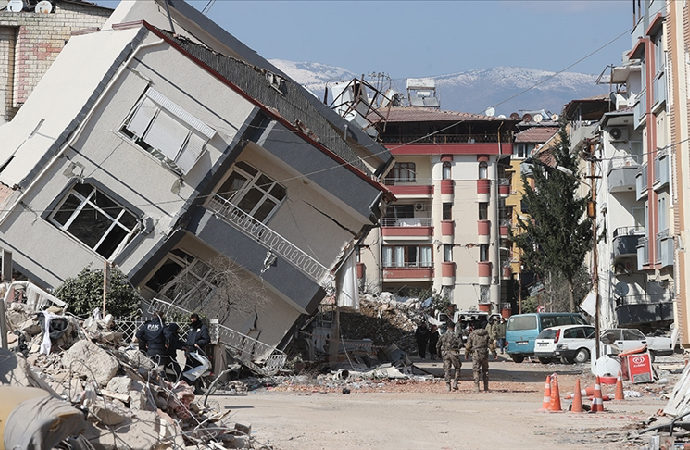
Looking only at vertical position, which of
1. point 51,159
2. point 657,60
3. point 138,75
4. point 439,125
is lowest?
point 51,159

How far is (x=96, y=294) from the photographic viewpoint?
2853 cm

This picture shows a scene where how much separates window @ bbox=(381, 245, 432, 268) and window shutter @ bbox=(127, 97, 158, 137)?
50824mm

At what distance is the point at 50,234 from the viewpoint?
2966 cm

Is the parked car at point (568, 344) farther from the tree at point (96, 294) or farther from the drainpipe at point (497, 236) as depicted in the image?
the drainpipe at point (497, 236)

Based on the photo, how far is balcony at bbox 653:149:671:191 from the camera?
40062 millimetres

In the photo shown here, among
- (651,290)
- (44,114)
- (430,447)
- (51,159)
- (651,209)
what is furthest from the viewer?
(651,290)

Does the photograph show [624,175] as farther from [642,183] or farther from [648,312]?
[648,312]

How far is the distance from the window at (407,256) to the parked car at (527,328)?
112ft

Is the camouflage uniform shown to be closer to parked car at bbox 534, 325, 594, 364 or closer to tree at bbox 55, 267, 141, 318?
tree at bbox 55, 267, 141, 318

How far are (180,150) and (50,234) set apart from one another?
396 centimetres

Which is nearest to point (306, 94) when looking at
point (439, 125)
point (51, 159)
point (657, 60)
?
point (51, 159)

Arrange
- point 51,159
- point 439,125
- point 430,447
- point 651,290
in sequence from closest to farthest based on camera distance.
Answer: point 430,447 < point 51,159 < point 651,290 < point 439,125

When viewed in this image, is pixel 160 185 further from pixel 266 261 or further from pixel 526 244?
pixel 526 244

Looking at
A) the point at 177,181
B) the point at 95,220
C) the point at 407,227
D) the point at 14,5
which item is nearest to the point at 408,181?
the point at 407,227
